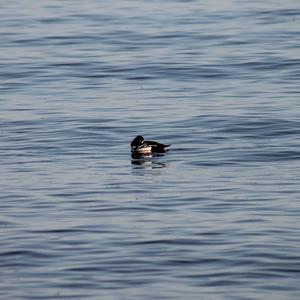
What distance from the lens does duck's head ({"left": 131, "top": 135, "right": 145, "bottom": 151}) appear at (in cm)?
2105

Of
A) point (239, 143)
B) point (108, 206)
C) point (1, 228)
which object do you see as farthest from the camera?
point (239, 143)

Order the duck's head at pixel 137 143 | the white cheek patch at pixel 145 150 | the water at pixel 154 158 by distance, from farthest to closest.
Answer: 1. the duck's head at pixel 137 143
2. the white cheek patch at pixel 145 150
3. the water at pixel 154 158

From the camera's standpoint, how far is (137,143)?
21.1 meters

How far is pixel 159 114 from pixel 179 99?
1609 millimetres

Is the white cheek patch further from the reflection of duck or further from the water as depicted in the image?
the water

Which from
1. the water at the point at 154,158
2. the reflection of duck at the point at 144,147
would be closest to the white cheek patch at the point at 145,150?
the reflection of duck at the point at 144,147

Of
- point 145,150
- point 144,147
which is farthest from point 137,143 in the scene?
point 145,150

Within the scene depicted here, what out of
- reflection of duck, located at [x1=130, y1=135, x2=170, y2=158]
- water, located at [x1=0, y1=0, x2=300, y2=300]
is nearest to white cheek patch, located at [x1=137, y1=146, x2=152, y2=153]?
reflection of duck, located at [x1=130, y1=135, x2=170, y2=158]

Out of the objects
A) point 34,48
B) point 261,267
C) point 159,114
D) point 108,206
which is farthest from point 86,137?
point 34,48

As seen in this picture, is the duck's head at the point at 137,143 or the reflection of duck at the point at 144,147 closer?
the reflection of duck at the point at 144,147

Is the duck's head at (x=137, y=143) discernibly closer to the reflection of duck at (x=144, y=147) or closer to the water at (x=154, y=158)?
the reflection of duck at (x=144, y=147)

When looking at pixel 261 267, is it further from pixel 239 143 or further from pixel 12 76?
pixel 12 76

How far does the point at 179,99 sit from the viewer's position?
26000mm

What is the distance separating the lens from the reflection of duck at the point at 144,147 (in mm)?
20844
